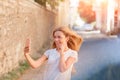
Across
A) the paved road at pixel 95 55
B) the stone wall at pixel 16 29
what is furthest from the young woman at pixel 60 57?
the paved road at pixel 95 55

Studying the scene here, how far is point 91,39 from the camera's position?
5520 mm

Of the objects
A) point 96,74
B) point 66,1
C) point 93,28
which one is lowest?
point 96,74

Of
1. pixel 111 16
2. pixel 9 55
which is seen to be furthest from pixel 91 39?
→ pixel 9 55

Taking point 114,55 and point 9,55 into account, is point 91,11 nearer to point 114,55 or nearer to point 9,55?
point 114,55

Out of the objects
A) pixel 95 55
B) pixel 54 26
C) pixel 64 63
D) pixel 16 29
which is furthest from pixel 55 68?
pixel 54 26

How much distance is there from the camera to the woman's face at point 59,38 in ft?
4.70

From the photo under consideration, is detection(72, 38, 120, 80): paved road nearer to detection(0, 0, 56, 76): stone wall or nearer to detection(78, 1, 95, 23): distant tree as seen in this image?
detection(78, 1, 95, 23): distant tree

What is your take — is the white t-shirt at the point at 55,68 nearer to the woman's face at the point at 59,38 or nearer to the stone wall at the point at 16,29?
the woman's face at the point at 59,38

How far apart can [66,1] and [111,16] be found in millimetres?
1920

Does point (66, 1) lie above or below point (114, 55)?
above

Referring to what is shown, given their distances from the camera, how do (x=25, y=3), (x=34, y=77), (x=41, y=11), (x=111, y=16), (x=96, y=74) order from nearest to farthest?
1. (x=34, y=77)
2. (x=96, y=74)
3. (x=25, y=3)
4. (x=41, y=11)
5. (x=111, y=16)

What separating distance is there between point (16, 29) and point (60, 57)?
2.30 metres

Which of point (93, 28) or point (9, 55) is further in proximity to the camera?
point (93, 28)

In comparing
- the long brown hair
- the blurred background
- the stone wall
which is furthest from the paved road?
the long brown hair
